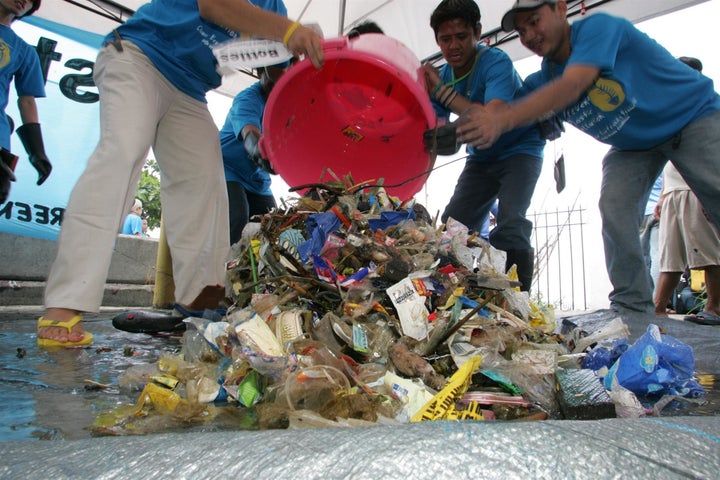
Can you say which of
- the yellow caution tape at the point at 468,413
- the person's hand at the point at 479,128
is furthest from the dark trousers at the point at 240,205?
the yellow caution tape at the point at 468,413

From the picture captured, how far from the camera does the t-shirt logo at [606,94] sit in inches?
75.4

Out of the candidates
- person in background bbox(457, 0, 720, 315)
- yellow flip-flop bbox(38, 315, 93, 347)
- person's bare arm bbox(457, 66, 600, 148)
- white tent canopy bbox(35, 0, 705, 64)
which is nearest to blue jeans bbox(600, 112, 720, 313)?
person in background bbox(457, 0, 720, 315)

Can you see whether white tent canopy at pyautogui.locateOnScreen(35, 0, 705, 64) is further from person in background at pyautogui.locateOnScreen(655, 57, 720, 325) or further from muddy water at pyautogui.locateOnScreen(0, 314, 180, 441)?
muddy water at pyautogui.locateOnScreen(0, 314, 180, 441)

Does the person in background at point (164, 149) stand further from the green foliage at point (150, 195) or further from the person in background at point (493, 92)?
the green foliage at point (150, 195)

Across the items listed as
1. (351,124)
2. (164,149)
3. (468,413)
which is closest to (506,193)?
(351,124)

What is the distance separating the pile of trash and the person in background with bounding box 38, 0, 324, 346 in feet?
1.25

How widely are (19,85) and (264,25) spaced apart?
2001mm

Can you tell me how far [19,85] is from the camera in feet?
8.61

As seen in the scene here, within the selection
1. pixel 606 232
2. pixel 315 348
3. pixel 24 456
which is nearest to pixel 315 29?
pixel 315 348

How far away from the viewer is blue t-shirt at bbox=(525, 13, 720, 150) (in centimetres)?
188

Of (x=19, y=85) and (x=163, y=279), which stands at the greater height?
(x=19, y=85)

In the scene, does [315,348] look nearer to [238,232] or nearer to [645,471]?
[645,471]

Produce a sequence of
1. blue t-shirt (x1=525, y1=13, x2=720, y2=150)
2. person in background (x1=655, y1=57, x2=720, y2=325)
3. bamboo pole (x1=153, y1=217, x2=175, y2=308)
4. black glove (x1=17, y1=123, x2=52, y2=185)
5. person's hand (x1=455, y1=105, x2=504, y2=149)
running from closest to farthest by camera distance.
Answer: person's hand (x1=455, y1=105, x2=504, y2=149)
blue t-shirt (x1=525, y1=13, x2=720, y2=150)
black glove (x1=17, y1=123, x2=52, y2=185)
person in background (x1=655, y1=57, x2=720, y2=325)
bamboo pole (x1=153, y1=217, x2=175, y2=308)

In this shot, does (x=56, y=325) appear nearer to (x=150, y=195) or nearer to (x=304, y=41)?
(x=304, y=41)
